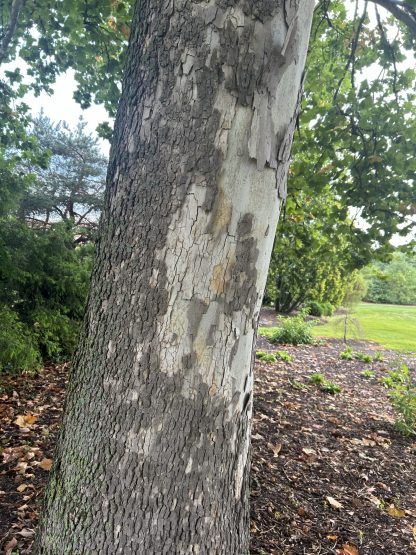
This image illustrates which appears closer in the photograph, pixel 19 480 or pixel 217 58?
pixel 217 58

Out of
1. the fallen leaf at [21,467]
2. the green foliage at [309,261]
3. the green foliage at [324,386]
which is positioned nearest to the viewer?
the fallen leaf at [21,467]

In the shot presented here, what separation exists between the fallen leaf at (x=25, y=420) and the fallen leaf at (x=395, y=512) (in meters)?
2.64

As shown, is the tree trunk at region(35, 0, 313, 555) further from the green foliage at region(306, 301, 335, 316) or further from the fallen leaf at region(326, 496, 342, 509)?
the green foliage at region(306, 301, 335, 316)

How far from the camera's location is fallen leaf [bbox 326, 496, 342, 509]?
237cm

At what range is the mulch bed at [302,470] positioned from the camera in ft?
6.68

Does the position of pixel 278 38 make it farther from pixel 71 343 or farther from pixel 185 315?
pixel 71 343

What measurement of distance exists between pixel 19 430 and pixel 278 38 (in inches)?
120

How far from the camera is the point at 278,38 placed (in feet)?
4.06

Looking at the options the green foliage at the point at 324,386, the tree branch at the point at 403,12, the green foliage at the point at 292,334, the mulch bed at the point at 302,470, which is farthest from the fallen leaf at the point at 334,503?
the green foliage at the point at 292,334

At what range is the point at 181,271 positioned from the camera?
4.03 feet

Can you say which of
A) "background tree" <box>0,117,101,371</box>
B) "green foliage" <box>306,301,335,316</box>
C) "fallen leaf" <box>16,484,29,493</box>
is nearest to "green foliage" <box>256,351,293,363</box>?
"background tree" <box>0,117,101,371</box>

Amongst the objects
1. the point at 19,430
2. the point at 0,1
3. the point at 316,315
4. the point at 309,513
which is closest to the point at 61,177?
the point at 0,1

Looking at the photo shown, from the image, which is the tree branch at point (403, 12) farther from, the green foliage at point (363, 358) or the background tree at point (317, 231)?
the green foliage at point (363, 358)

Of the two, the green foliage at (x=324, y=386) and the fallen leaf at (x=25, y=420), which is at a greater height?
the green foliage at (x=324, y=386)
